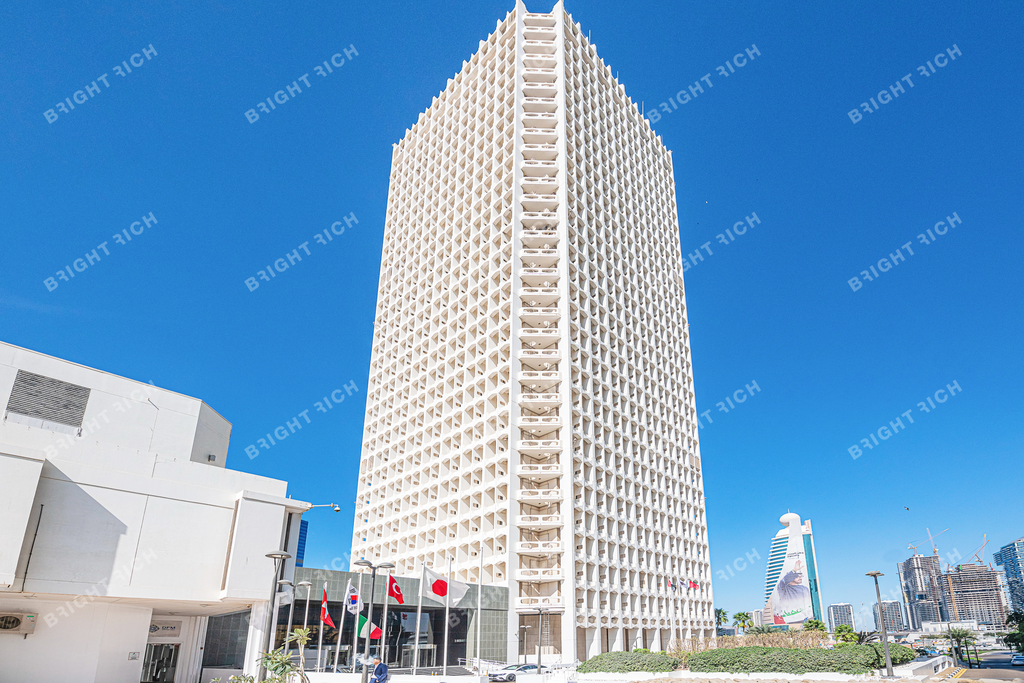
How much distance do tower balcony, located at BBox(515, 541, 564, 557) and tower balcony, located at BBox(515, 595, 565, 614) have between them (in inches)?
152

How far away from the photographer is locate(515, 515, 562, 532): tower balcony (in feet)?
197

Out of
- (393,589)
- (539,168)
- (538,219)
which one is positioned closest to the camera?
(393,589)

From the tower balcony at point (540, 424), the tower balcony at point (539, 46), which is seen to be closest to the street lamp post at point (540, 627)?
the tower balcony at point (540, 424)

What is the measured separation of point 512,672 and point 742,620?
78623 mm

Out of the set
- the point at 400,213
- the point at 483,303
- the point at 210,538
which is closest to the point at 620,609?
the point at 483,303

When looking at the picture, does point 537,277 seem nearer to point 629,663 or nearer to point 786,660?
point 629,663

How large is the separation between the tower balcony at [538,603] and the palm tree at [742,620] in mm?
63102

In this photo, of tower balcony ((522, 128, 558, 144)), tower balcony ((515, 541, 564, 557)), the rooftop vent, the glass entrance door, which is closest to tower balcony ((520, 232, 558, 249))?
tower balcony ((522, 128, 558, 144))

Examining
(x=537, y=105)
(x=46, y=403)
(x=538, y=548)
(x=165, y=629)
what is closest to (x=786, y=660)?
(x=538, y=548)

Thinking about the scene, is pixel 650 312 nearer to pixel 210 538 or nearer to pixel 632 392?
pixel 632 392

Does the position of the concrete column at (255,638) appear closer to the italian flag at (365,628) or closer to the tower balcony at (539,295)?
the italian flag at (365,628)

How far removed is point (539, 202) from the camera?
73.6 meters

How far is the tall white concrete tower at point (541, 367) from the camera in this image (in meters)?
62.3

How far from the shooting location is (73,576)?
1123 inches
